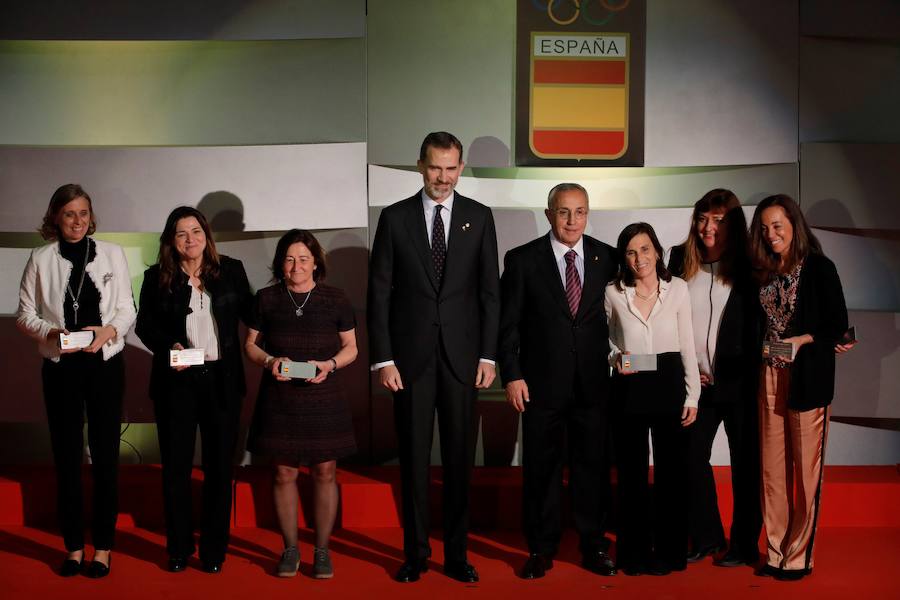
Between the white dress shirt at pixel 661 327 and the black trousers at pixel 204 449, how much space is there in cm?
166

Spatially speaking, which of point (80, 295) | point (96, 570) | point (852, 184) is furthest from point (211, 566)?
point (852, 184)

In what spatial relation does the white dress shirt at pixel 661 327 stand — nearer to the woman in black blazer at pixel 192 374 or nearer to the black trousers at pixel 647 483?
the black trousers at pixel 647 483

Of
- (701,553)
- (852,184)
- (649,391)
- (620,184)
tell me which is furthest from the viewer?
(620,184)

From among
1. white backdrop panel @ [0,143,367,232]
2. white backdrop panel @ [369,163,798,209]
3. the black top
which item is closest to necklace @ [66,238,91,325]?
the black top

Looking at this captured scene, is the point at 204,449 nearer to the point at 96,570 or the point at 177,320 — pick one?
the point at 177,320

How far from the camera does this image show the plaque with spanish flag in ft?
16.3

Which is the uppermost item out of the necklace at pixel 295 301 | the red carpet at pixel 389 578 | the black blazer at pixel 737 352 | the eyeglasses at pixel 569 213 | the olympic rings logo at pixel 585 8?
the olympic rings logo at pixel 585 8

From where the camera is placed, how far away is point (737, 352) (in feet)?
12.4

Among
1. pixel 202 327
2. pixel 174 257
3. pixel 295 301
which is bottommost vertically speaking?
Answer: pixel 202 327

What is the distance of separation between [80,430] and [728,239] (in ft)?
9.72

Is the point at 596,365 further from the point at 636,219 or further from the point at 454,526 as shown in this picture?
the point at 636,219

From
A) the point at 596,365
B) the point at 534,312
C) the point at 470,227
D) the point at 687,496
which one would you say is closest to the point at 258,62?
the point at 470,227

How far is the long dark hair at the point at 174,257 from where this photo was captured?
376 cm

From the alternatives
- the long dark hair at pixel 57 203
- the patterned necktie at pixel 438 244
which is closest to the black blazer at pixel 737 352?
the patterned necktie at pixel 438 244
